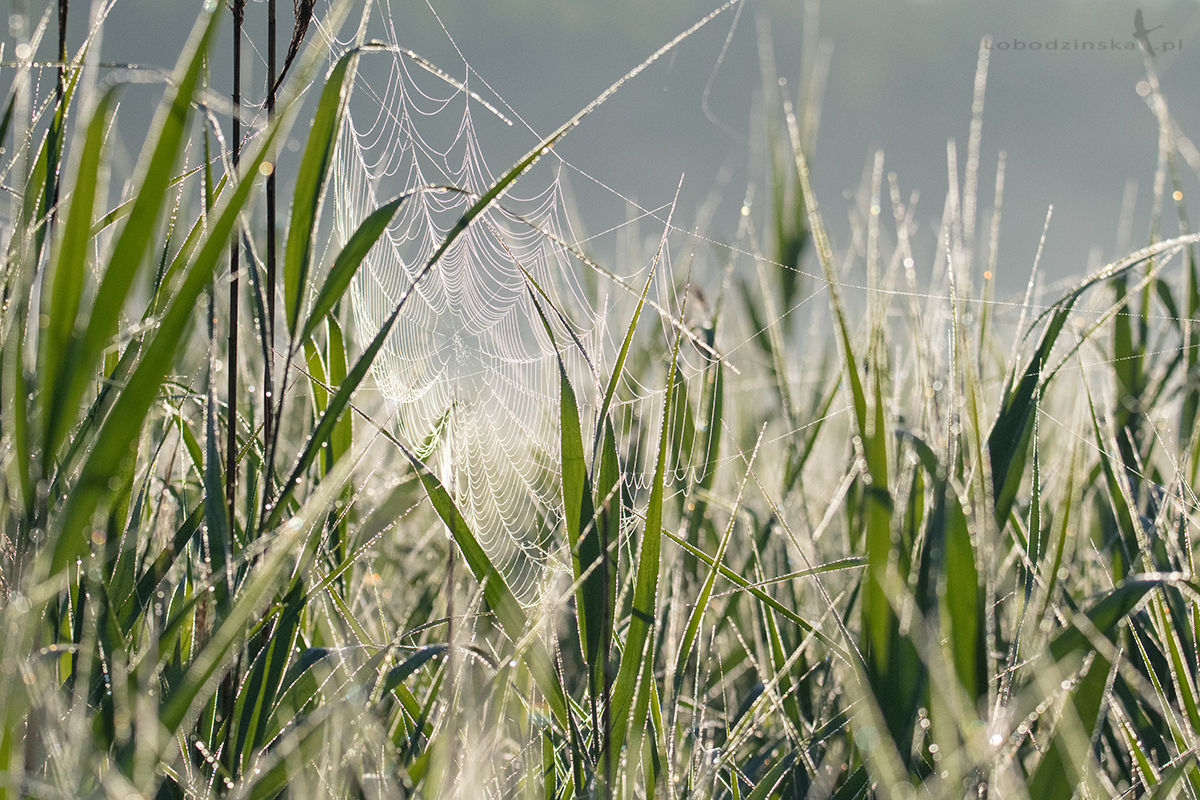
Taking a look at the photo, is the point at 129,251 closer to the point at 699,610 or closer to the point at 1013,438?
the point at 699,610

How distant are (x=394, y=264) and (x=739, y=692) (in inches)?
76.4

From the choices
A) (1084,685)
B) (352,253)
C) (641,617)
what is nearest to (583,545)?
(641,617)

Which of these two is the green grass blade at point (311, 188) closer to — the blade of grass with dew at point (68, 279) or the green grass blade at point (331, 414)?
the green grass blade at point (331, 414)

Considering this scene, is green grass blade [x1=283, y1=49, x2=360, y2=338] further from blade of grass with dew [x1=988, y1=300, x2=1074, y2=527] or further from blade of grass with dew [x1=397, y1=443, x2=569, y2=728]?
blade of grass with dew [x1=988, y1=300, x2=1074, y2=527]

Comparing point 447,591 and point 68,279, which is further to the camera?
point 447,591

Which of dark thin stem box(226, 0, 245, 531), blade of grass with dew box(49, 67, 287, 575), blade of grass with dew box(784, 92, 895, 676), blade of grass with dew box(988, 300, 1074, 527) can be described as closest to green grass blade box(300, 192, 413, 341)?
blade of grass with dew box(49, 67, 287, 575)

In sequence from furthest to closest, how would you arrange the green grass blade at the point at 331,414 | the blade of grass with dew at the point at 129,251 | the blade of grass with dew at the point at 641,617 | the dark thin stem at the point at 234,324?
1. the dark thin stem at the point at 234,324
2. the blade of grass with dew at the point at 641,617
3. the green grass blade at the point at 331,414
4. the blade of grass with dew at the point at 129,251

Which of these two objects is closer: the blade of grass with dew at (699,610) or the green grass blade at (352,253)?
the green grass blade at (352,253)

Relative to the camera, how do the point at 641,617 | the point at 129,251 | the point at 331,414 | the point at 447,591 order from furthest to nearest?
the point at 447,591 < the point at 641,617 < the point at 331,414 < the point at 129,251

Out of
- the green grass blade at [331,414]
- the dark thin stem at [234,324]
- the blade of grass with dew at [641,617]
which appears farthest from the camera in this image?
the dark thin stem at [234,324]

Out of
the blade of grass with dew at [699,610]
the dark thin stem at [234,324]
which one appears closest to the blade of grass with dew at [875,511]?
the blade of grass with dew at [699,610]

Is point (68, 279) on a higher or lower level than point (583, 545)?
higher

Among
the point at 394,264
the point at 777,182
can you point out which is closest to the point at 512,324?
the point at 394,264

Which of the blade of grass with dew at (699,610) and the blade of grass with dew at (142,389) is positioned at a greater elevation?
the blade of grass with dew at (142,389)
